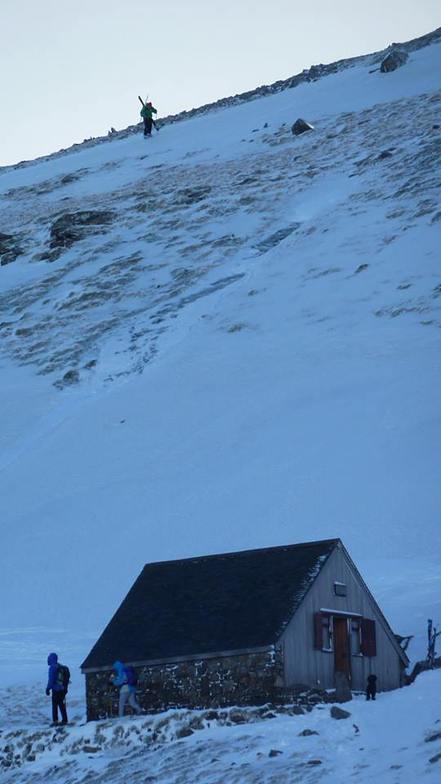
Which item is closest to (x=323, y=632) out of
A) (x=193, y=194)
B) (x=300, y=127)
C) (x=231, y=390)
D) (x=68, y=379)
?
(x=231, y=390)

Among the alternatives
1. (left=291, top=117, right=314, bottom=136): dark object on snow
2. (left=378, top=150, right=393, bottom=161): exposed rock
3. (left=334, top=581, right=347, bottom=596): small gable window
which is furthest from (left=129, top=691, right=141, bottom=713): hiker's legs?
(left=291, top=117, right=314, bottom=136): dark object on snow

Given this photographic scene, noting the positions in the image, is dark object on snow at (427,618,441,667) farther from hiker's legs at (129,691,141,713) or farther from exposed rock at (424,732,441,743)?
exposed rock at (424,732,441,743)

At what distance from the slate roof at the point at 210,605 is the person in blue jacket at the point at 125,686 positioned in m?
0.48

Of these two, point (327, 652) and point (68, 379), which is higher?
point (68, 379)

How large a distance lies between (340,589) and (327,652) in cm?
116

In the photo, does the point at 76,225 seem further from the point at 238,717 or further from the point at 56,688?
the point at 238,717

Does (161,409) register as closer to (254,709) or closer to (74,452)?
(74,452)

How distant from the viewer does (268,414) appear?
4316cm

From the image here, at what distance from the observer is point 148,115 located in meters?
85.4

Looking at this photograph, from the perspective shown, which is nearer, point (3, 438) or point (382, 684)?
point (382, 684)

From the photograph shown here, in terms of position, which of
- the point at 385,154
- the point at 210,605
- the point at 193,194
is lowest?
the point at 210,605

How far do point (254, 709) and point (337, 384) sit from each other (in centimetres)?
2340

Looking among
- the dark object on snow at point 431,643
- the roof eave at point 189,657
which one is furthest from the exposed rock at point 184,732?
the dark object on snow at point 431,643

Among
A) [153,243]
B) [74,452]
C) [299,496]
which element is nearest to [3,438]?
[74,452]
